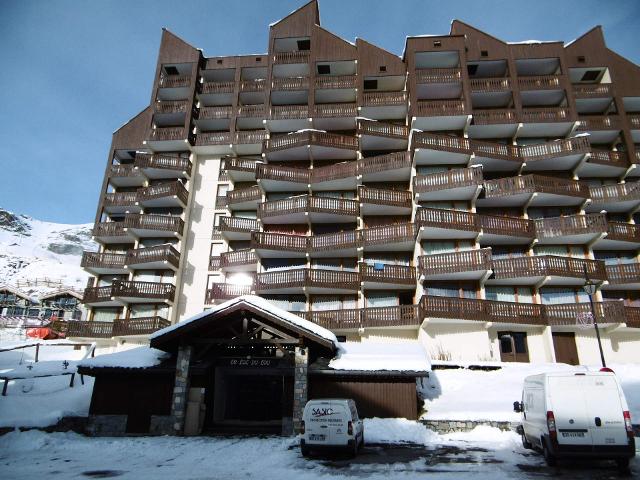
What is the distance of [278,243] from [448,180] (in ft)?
43.2

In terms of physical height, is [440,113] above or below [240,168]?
above

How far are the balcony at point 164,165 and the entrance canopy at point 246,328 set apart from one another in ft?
72.8

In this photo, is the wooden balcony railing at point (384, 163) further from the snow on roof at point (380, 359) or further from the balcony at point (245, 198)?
the snow on roof at point (380, 359)

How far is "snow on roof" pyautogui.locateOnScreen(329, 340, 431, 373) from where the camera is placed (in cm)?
1823

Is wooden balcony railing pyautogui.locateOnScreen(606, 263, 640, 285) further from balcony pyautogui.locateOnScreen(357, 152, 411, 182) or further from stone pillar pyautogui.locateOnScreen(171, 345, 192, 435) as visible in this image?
stone pillar pyautogui.locateOnScreen(171, 345, 192, 435)

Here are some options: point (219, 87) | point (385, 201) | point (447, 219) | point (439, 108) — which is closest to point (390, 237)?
point (385, 201)

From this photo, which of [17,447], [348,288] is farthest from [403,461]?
[348,288]

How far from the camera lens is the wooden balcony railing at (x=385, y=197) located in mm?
31766

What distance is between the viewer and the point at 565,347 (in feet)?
94.1

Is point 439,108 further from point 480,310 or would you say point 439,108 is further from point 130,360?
point 130,360

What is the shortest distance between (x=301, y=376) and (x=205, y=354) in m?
4.93

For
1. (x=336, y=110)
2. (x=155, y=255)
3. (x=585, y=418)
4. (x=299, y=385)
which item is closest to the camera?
(x=585, y=418)

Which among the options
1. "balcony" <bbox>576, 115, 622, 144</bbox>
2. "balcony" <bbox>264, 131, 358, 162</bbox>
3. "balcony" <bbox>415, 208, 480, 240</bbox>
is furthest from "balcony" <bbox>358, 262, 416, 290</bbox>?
"balcony" <bbox>576, 115, 622, 144</bbox>

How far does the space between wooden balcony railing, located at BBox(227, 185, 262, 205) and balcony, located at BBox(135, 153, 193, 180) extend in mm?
5286
